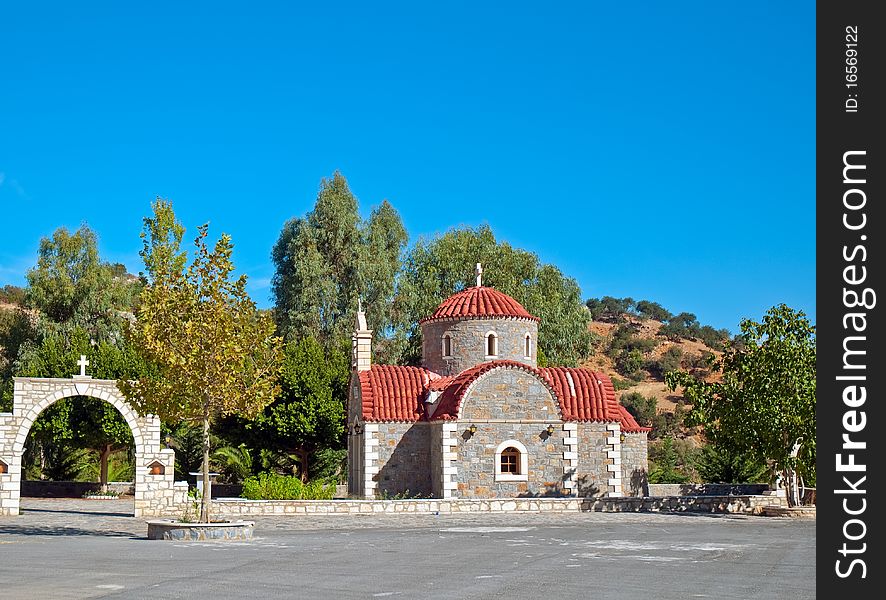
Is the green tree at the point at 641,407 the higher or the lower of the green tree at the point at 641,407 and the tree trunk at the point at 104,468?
the higher

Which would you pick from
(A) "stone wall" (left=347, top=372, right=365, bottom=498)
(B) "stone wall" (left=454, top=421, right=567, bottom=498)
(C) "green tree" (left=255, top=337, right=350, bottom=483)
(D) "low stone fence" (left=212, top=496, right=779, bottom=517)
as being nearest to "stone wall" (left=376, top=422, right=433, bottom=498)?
(A) "stone wall" (left=347, top=372, right=365, bottom=498)

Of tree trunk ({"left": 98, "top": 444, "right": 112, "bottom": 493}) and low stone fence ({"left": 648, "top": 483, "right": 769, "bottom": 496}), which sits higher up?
tree trunk ({"left": 98, "top": 444, "right": 112, "bottom": 493})

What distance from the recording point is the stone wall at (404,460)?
3766cm

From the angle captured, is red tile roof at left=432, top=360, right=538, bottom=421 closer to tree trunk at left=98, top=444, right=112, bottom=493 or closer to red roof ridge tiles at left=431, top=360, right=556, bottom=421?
red roof ridge tiles at left=431, top=360, right=556, bottom=421

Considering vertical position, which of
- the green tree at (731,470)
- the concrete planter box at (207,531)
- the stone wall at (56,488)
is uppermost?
the concrete planter box at (207,531)

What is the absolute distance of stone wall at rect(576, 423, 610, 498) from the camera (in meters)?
37.2

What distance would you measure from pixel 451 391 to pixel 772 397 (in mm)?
11324

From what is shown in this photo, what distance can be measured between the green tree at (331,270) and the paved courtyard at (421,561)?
2309 centimetres

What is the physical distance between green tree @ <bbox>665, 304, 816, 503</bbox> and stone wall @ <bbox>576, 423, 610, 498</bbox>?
4.99 metres

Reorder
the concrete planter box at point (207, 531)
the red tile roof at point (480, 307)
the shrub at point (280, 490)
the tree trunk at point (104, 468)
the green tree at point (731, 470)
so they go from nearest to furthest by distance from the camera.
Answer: the concrete planter box at point (207, 531)
the shrub at point (280, 490)
the red tile roof at point (480, 307)
the tree trunk at point (104, 468)
the green tree at point (731, 470)

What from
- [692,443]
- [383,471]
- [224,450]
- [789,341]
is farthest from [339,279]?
[692,443]

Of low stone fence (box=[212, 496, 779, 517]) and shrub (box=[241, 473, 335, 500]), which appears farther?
shrub (box=[241, 473, 335, 500])

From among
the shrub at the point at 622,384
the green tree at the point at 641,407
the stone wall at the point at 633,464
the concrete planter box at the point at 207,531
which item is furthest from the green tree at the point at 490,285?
the shrub at the point at 622,384

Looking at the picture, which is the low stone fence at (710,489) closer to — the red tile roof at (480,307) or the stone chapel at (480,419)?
the stone chapel at (480,419)
